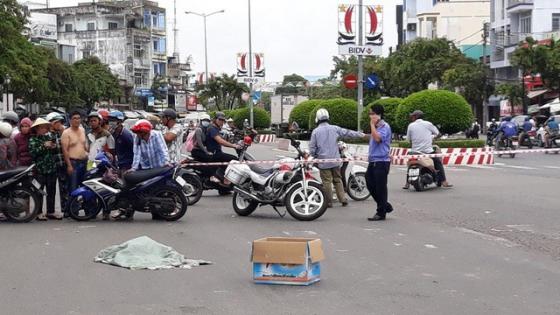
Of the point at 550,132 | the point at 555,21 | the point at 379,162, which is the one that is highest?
the point at 555,21

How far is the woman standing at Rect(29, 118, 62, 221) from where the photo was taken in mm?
12984

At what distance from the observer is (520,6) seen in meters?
66.1

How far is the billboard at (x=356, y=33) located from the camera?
30766mm

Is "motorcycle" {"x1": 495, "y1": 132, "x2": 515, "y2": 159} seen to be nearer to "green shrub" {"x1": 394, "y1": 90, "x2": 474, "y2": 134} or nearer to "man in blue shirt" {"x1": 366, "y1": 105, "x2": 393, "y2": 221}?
"green shrub" {"x1": 394, "y1": 90, "x2": 474, "y2": 134}

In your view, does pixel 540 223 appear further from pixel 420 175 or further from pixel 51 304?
pixel 51 304

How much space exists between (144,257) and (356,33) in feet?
76.5

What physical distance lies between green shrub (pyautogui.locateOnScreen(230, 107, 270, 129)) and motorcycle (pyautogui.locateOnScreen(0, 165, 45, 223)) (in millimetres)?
49138

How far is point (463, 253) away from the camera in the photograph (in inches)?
389

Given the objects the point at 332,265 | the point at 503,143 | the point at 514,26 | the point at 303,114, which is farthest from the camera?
the point at 514,26

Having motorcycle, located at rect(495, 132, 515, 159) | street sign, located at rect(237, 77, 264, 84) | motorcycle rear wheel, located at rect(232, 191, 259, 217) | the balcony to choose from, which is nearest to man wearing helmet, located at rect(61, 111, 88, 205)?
motorcycle rear wheel, located at rect(232, 191, 259, 217)

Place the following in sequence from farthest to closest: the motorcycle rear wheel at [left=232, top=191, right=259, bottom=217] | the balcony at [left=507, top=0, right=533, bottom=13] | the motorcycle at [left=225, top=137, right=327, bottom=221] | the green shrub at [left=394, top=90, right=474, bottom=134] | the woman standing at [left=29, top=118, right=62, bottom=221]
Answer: the balcony at [left=507, top=0, right=533, bottom=13] → the green shrub at [left=394, top=90, right=474, bottom=134] → the motorcycle rear wheel at [left=232, top=191, right=259, bottom=217] → the woman standing at [left=29, top=118, right=62, bottom=221] → the motorcycle at [left=225, top=137, right=327, bottom=221]

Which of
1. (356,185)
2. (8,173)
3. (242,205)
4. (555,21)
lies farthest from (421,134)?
(555,21)

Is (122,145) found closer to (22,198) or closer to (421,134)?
(22,198)

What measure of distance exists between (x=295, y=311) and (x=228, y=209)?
7931 mm
